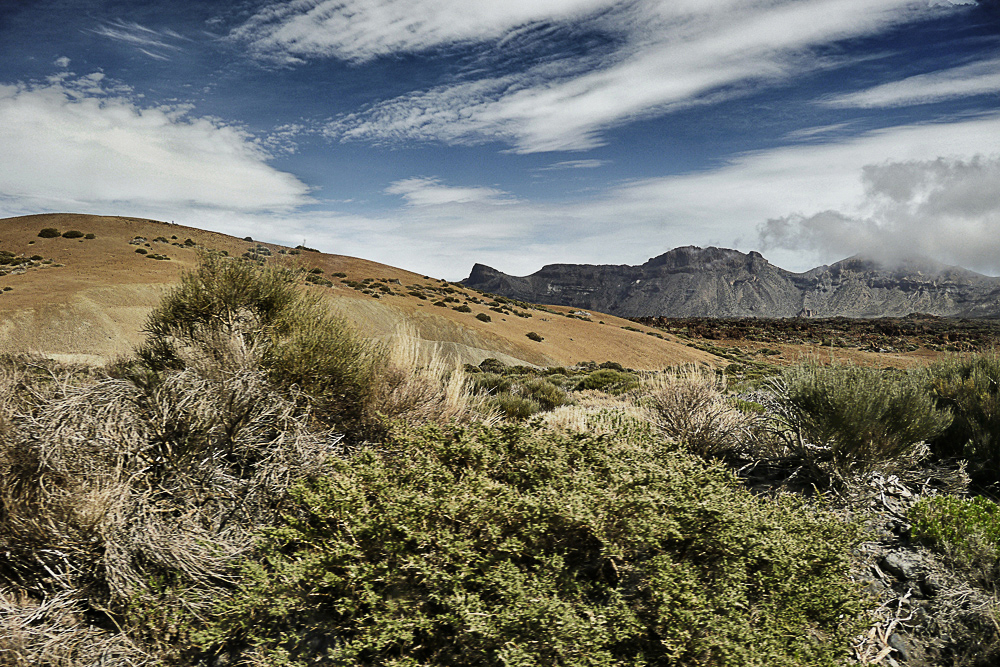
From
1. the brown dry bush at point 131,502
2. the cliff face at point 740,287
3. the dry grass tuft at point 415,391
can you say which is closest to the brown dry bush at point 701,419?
the dry grass tuft at point 415,391

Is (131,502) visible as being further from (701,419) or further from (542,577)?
(701,419)

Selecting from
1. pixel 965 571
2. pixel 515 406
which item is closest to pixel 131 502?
pixel 965 571

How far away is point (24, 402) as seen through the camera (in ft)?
13.4

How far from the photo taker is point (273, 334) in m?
5.47

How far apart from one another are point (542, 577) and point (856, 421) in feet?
12.6

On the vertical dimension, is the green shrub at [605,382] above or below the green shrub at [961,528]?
below

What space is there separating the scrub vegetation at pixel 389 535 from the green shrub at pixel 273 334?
0.16 feet

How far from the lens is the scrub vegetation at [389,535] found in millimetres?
2793

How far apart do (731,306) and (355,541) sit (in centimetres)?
16503

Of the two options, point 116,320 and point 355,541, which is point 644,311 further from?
point 355,541

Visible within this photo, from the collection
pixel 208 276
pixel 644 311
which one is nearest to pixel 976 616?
pixel 208 276

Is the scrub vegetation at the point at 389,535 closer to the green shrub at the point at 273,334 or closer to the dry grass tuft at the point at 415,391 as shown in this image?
the green shrub at the point at 273,334

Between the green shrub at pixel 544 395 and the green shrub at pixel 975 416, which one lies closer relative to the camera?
the green shrub at pixel 975 416

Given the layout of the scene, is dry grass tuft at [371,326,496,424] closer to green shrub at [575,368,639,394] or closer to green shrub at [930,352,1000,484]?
green shrub at [930,352,1000,484]
